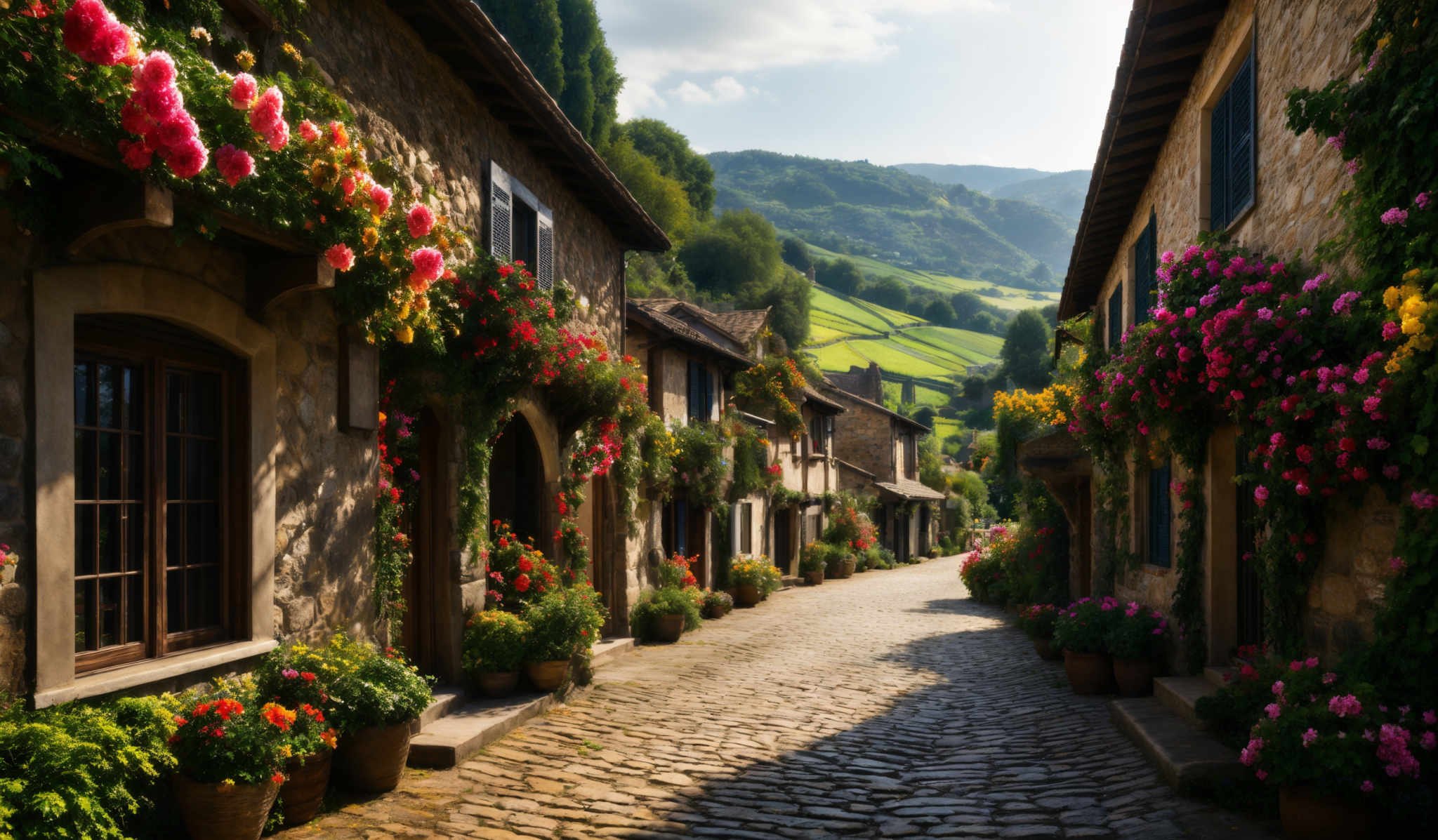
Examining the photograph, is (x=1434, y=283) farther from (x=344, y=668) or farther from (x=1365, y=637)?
(x=344, y=668)

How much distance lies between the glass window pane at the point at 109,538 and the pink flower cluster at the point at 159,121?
182 cm

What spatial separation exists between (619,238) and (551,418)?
4285 mm

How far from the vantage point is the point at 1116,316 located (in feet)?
43.9

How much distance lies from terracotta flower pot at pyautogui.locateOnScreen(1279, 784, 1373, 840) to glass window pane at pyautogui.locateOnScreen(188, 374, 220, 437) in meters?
6.00

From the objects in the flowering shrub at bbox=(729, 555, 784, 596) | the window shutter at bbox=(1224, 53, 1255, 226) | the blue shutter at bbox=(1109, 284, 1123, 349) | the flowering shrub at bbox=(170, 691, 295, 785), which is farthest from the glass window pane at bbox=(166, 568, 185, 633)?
the flowering shrub at bbox=(729, 555, 784, 596)

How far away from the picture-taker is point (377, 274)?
6504 mm

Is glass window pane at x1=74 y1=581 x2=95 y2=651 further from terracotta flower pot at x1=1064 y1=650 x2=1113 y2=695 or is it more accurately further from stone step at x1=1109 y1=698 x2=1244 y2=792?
terracotta flower pot at x1=1064 y1=650 x2=1113 y2=695

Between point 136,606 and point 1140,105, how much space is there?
914 cm

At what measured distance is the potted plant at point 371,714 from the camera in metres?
5.90

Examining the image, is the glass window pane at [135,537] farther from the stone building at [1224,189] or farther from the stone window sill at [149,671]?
the stone building at [1224,189]

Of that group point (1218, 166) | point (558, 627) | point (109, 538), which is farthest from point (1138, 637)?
point (109, 538)

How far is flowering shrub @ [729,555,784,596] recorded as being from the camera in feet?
67.3

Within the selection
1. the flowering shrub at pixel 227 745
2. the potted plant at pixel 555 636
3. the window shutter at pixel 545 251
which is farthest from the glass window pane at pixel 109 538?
the window shutter at pixel 545 251

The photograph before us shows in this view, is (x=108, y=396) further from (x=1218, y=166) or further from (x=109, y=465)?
(x=1218, y=166)
